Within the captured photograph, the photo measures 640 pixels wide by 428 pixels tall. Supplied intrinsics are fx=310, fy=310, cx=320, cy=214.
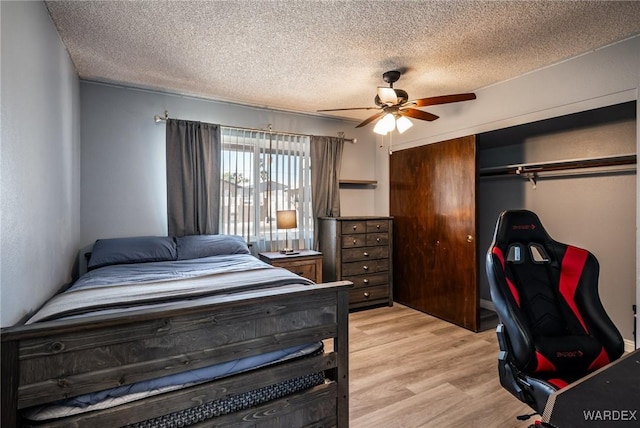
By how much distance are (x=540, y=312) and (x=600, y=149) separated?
7.40 ft

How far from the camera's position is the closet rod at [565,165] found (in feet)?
8.52

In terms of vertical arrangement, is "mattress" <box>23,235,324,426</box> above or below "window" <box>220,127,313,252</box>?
below

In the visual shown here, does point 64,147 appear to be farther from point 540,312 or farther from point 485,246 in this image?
point 485,246

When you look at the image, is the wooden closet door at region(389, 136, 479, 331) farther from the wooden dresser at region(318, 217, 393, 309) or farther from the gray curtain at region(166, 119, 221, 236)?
the gray curtain at region(166, 119, 221, 236)

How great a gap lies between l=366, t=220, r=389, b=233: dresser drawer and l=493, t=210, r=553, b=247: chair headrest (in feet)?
7.07

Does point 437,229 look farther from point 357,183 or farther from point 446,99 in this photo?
point 446,99

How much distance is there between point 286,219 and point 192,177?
1146mm

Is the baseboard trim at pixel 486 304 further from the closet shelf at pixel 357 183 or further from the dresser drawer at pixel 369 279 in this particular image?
the closet shelf at pixel 357 183

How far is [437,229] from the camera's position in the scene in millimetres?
3605

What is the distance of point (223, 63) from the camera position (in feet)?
8.95

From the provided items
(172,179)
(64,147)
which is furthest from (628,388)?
(172,179)

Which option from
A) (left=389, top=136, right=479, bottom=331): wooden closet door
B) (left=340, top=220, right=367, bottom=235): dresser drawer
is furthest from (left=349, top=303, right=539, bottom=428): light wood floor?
(left=340, top=220, right=367, bottom=235): dresser drawer

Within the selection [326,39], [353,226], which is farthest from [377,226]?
[326,39]

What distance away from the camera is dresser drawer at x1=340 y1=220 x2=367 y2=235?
3818mm
